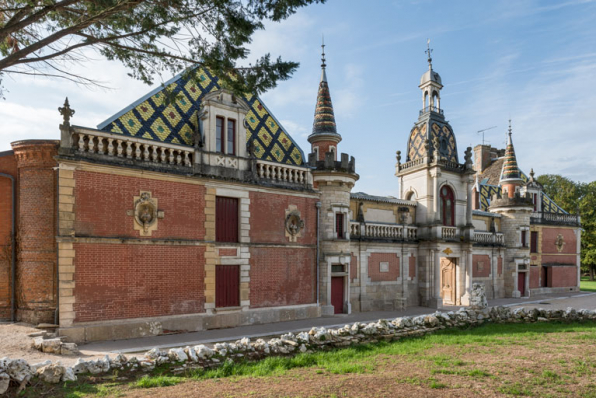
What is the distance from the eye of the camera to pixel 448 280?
98.8ft

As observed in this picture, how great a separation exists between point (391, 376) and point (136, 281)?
9.98 metres

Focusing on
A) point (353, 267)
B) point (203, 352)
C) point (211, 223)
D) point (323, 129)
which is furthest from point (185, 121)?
point (353, 267)

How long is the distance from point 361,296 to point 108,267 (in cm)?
1468

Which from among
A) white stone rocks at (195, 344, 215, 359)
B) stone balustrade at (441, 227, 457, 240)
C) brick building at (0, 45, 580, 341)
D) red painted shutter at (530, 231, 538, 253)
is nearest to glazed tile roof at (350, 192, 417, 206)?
brick building at (0, 45, 580, 341)

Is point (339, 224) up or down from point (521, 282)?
up

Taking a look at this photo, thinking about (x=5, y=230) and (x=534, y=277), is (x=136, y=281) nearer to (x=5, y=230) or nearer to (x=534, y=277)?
(x=5, y=230)

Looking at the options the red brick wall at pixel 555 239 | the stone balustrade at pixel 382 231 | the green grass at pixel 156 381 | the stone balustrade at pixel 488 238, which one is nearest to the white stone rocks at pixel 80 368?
the green grass at pixel 156 381

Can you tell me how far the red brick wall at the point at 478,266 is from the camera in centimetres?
3078

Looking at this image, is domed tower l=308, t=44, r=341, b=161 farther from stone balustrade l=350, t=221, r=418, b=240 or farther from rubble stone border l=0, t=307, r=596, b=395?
rubble stone border l=0, t=307, r=596, b=395

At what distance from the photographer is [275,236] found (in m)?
19.3

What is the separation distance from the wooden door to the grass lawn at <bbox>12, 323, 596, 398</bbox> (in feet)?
51.0

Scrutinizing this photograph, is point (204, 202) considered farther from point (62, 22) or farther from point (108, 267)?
point (62, 22)

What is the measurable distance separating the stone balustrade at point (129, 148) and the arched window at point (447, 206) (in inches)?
740

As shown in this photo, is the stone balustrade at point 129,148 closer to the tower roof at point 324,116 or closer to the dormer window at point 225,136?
the dormer window at point 225,136
